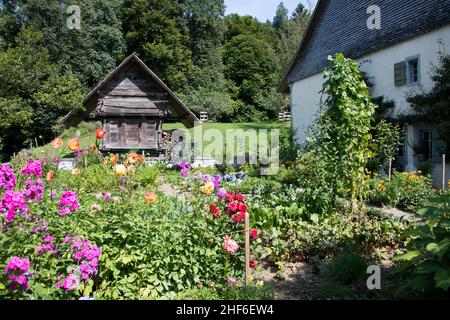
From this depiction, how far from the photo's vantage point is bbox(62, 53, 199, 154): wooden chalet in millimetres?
18062

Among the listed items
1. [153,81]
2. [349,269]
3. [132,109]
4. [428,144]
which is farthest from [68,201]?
[153,81]

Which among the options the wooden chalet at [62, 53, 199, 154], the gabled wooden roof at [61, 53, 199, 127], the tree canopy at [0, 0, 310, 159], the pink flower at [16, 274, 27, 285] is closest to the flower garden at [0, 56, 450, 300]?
the pink flower at [16, 274, 27, 285]

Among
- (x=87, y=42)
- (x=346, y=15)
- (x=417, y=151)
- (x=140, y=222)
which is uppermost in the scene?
(x=87, y=42)

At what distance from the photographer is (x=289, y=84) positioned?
21516 millimetres

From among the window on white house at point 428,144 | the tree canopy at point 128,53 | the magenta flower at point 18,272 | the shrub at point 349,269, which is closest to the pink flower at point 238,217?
the shrub at point 349,269

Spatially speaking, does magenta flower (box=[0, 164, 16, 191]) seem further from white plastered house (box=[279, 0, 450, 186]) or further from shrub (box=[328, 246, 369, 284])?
white plastered house (box=[279, 0, 450, 186])

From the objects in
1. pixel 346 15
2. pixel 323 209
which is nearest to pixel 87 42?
pixel 346 15

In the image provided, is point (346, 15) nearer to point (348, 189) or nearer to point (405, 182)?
point (405, 182)

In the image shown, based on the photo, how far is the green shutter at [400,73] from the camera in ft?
42.9

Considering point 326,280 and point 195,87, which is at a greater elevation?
point 195,87

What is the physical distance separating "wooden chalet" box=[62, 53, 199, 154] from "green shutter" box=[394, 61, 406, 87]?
29.3 ft

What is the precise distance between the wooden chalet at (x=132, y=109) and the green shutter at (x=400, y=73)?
8.93 m

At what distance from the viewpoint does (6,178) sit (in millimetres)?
3807
